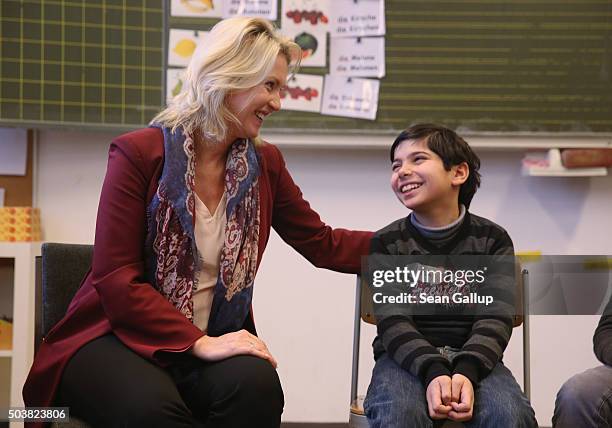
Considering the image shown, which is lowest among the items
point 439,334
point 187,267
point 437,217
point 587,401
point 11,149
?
point 587,401

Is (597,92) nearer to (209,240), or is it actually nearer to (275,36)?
(275,36)

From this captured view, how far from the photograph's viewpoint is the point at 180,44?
8.68ft

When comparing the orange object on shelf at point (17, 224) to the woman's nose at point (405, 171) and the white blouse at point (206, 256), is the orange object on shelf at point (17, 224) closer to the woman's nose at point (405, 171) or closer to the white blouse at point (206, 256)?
the white blouse at point (206, 256)

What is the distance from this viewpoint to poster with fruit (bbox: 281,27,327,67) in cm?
268

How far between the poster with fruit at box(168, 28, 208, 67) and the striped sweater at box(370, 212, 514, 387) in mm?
1166

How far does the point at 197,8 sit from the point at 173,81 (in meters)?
0.26

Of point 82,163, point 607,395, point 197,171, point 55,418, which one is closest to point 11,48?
point 82,163

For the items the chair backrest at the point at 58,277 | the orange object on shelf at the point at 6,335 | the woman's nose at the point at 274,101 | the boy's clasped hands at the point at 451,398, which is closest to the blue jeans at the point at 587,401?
the boy's clasped hands at the point at 451,398

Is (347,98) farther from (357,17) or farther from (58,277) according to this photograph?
(58,277)

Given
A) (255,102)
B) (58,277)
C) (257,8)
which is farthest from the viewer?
(257,8)

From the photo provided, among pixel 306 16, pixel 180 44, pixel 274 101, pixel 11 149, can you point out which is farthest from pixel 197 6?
pixel 274 101

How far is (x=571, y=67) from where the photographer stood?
2695 mm

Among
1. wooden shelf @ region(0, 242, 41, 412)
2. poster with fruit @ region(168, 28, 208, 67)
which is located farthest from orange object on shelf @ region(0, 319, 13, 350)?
poster with fruit @ region(168, 28, 208, 67)

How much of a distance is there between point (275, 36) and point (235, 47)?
0.37 ft
